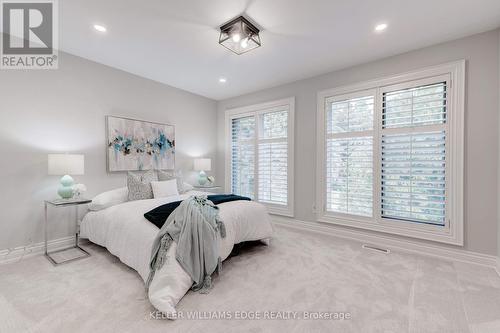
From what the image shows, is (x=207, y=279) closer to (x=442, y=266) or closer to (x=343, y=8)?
(x=442, y=266)

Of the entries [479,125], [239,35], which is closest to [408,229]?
[479,125]

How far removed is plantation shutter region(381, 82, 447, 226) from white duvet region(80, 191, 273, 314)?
1.84m

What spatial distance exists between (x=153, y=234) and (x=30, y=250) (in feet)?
6.37

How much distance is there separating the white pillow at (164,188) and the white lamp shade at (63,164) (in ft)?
3.23

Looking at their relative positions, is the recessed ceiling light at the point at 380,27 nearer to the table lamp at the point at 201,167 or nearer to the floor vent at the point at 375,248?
the floor vent at the point at 375,248

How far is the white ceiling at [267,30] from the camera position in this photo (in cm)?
215

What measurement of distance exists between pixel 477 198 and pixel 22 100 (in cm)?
563

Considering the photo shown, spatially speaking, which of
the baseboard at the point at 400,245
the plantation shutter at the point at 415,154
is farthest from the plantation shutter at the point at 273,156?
the plantation shutter at the point at 415,154

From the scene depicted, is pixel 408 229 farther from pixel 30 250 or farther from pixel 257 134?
pixel 30 250

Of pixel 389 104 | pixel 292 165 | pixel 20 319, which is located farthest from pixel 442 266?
pixel 20 319

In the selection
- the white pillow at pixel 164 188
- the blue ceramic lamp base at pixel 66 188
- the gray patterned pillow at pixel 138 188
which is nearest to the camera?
the blue ceramic lamp base at pixel 66 188

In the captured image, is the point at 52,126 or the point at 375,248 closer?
the point at 52,126

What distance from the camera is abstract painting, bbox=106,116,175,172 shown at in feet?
11.4

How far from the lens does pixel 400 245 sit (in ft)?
9.94
